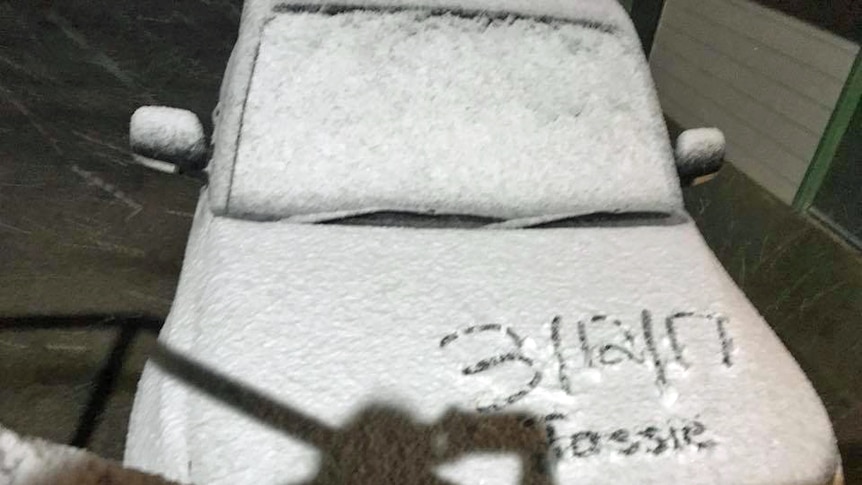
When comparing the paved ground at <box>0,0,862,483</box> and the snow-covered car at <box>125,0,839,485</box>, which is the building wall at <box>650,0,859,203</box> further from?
the snow-covered car at <box>125,0,839,485</box>

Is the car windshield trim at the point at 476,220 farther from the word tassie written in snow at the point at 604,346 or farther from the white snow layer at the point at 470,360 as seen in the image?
the word tassie written in snow at the point at 604,346

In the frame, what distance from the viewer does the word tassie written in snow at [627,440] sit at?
129 centimetres

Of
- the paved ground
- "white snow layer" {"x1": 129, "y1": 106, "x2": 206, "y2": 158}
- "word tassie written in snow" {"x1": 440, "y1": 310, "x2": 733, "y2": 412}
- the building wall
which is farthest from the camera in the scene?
the building wall

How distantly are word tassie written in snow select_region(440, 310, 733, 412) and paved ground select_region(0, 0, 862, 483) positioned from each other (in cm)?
154

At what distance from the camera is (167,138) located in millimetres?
1930

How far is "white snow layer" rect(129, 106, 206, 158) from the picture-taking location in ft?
6.31

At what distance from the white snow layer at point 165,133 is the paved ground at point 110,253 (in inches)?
42.9

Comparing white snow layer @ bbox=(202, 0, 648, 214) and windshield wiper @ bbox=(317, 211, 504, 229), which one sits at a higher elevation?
white snow layer @ bbox=(202, 0, 648, 214)

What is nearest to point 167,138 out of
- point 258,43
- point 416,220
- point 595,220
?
point 258,43

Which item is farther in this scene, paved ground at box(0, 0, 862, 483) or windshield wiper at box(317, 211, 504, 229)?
paved ground at box(0, 0, 862, 483)

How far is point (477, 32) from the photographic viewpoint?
1989 mm

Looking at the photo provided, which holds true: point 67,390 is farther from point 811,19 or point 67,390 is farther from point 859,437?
point 811,19

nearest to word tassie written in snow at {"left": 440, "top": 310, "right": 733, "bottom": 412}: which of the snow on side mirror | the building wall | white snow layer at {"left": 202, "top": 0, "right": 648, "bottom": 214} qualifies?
white snow layer at {"left": 202, "top": 0, "right": 648, "bottom": 214}

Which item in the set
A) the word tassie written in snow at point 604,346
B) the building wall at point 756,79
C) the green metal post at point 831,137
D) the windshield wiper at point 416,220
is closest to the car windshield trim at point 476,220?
the windshield wiper at point 416,220
